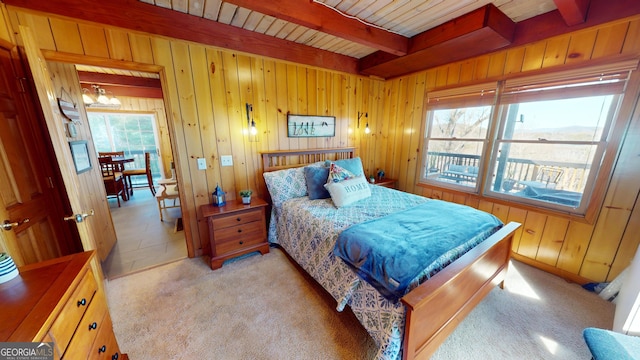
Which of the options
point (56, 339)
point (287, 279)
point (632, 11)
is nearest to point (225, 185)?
point (287, 279)

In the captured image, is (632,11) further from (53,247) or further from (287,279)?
(53,247)

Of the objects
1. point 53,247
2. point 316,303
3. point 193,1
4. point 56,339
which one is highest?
point 193,1

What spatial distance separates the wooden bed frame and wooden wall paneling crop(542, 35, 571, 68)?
1.62 meters

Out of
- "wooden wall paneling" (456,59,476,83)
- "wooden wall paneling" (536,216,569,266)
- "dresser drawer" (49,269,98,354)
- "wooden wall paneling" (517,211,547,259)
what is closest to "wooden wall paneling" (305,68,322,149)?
"wooden wall paneling" (456,59,476,83)

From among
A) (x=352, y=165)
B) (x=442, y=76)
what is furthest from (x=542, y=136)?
(x=352, y=165)

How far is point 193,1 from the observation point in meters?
1.84

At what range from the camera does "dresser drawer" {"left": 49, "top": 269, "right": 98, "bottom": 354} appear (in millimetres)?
772

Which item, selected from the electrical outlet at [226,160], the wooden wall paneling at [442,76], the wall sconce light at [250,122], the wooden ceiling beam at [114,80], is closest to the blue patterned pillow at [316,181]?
the wall sconce light at [250,122]

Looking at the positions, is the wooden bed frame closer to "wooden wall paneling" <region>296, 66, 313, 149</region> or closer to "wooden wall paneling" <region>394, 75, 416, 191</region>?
"wooden wall paneling" <region>394, 75, 416, 191</region>

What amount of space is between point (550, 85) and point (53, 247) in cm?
459

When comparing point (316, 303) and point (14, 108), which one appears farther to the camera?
point (316, 303)

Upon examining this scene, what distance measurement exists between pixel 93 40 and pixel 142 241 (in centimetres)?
235

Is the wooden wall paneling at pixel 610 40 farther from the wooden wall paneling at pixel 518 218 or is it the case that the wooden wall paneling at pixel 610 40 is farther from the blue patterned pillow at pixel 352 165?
the blue patterned pillow at pixel 352 165

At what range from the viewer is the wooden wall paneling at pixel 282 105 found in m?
2.73
